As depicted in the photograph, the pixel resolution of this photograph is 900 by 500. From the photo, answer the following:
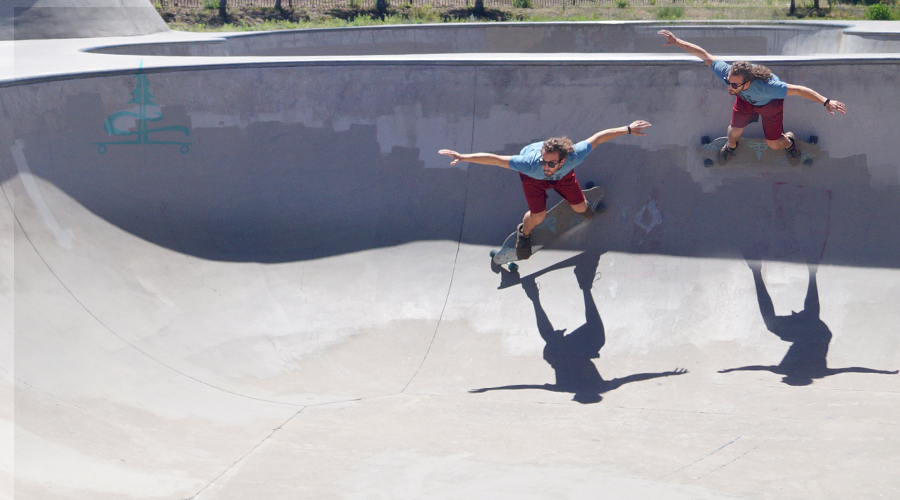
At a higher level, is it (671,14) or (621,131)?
(671,14)

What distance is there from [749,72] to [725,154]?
32.4 inches

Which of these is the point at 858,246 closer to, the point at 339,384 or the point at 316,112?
the point at 339,384

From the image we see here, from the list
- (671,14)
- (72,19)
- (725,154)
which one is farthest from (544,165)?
(671,14)

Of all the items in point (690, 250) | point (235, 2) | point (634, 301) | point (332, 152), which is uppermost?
point (235, 2)

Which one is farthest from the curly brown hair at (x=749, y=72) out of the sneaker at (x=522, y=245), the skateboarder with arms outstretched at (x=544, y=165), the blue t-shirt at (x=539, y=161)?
the sneaker at (x=522, y=245)

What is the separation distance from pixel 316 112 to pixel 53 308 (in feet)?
10.1

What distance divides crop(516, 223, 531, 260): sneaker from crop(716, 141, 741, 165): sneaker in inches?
75.2

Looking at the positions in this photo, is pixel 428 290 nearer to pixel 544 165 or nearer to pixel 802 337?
pixel 544 165

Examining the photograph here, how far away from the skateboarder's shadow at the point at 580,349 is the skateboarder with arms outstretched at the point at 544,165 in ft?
1.58

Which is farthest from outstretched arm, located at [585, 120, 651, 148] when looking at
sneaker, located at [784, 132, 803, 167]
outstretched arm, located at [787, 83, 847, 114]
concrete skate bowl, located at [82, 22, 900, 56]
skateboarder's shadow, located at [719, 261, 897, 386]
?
Answer: concrete skate bowl, located at [82, 22, 900, 56]

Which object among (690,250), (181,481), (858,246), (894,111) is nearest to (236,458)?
(181,481)

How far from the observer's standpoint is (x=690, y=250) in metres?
5.88

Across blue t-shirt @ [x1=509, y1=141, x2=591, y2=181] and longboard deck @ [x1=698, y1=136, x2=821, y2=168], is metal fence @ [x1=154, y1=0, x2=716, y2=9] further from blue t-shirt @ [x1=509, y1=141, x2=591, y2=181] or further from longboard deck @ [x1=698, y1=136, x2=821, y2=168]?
blue t-shirt @ [x1=509, y1=141, x2=591, y2=181]

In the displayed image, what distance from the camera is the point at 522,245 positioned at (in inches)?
229
